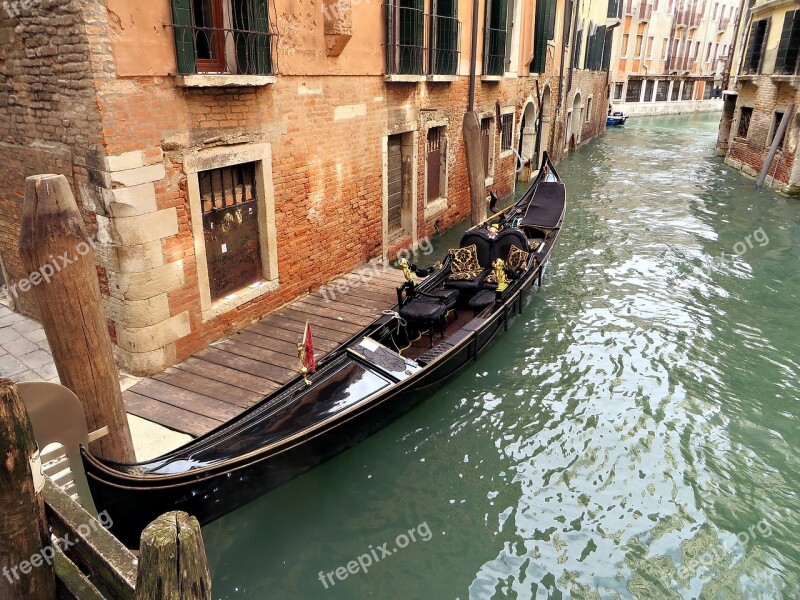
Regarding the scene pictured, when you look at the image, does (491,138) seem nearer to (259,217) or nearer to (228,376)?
(259,217)

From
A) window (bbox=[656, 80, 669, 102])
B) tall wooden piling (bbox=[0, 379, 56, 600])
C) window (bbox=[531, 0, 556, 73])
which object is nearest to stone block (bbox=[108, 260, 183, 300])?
tall wooden piling (bbox=[0, 379, 56, 600])

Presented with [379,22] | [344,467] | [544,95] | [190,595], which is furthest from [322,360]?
[544,95]

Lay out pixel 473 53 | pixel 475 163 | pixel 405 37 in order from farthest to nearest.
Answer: pixel 473 53
pixel 475 163
pixel 405 37

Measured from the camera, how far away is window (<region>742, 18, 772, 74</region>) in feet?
52.2

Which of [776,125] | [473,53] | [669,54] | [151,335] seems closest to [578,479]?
[151,335]

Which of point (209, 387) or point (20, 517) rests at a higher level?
point (20, 517)

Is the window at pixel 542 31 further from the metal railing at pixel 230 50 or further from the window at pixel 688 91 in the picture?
the window at pixel 688 91

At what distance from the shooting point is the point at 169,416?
4.44 meters

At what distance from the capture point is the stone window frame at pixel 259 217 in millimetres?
5211

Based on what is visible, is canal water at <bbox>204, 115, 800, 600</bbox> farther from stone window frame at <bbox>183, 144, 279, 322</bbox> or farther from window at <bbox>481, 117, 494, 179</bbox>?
window at <bbox>481, 117, 494, 179</bbox>

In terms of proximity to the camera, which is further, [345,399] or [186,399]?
[186,399]

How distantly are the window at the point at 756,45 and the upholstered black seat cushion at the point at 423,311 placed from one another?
15289 mm

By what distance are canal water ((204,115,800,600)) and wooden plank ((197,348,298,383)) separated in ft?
3.68

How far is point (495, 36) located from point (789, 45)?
7.84m
